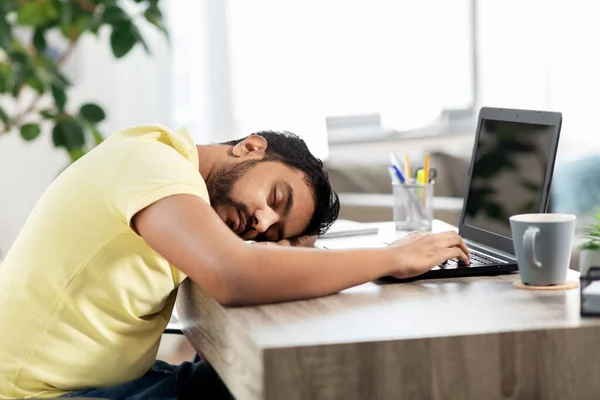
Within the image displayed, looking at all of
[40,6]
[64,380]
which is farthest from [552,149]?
[40,6]

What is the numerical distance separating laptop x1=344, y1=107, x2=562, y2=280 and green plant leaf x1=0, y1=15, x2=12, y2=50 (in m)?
1.40

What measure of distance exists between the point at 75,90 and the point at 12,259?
2988 millimetres

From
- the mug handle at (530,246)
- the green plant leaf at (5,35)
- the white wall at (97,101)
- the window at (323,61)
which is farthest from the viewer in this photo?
the window at (323,61)

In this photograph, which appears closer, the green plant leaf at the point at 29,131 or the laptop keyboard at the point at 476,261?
the laptop keyboard at the point at 476,261

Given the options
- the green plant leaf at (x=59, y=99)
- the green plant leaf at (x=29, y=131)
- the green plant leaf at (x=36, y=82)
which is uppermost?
the green plant leaf at (x=36, y=82)

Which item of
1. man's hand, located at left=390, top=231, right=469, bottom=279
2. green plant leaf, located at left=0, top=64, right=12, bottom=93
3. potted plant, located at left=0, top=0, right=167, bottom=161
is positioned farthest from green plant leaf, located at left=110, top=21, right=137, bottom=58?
man's hand, located at left=390, top=231, right=469, bottom=279

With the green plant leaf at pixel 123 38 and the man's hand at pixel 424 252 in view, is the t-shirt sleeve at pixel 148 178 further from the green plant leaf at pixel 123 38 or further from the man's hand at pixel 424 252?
the green plant leaf at pixel 123 38

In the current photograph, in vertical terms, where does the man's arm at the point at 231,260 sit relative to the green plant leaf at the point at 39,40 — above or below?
below

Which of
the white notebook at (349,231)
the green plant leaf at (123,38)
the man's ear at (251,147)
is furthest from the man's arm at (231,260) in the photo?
the green plant leaf at (123,38)

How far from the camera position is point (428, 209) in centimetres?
206

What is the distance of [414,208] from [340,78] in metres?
2.59

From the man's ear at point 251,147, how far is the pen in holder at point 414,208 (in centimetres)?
55

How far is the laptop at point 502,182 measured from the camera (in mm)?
1496

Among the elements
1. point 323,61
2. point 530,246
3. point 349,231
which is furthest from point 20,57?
point 323,61
